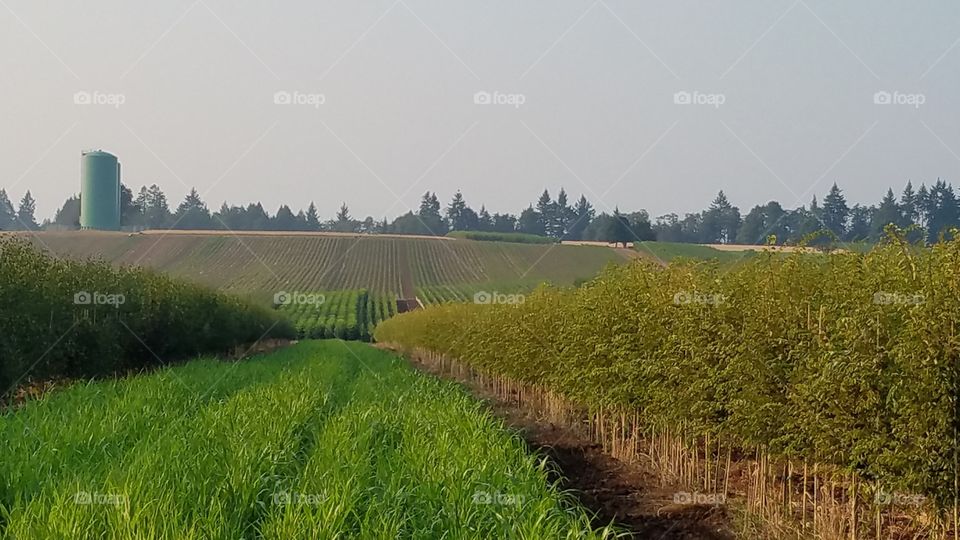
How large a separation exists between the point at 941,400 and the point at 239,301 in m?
41.8

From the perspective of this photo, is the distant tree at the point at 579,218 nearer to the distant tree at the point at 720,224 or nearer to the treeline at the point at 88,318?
the distant tree at the point at 720,224

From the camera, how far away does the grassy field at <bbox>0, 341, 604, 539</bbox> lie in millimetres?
5754

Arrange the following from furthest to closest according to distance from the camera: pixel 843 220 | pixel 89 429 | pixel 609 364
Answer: pixel 843 220, pixel 609 364, pixel 89 429

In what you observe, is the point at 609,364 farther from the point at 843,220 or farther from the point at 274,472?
the point at 843,220

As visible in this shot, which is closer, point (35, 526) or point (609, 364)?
point (35, 526)

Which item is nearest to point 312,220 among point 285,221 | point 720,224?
point 285,221

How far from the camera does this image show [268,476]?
295 inches

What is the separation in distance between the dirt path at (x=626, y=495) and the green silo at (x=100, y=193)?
45.7 meters

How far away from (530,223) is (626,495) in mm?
72467

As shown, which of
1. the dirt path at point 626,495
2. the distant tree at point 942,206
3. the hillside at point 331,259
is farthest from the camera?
the hillside at point 331,259

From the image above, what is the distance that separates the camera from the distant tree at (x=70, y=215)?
50.2 metres

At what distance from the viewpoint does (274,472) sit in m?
7.93

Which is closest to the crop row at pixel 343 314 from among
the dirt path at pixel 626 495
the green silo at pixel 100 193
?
the green silo at pixel 100 193

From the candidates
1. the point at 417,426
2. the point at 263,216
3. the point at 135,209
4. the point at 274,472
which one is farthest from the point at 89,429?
the point at 263,216
